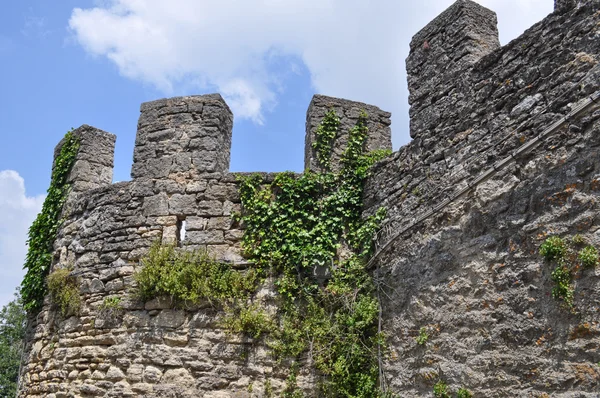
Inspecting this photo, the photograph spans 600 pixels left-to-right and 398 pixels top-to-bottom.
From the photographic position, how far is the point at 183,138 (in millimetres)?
7684

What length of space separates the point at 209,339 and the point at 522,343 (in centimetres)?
350

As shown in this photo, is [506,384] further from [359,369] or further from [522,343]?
[359,369]

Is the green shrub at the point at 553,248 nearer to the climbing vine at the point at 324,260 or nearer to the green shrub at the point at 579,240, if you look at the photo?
the green shrub at the point at 579,240

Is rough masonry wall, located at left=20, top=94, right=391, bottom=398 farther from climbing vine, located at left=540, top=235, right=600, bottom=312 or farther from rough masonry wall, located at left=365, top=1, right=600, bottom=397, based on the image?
climbing vine, located at left=540, top=235, right=600, bottom=312

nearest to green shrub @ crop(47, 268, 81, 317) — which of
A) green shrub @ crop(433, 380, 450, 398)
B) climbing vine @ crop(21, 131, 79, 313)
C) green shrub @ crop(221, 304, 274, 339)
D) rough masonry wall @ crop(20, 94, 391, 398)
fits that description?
rough masonry wall @ crop(20, 94, 391, 398)

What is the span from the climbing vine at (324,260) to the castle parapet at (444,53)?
1.10m

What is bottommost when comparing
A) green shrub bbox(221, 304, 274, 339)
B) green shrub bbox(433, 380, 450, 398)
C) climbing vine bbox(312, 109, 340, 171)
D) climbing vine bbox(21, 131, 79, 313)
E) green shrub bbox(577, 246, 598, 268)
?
green shrub bbox(433, 380, 450, 398)

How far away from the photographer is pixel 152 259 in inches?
278

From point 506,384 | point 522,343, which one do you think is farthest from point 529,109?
point 506,384

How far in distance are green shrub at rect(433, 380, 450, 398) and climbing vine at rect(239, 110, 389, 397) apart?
851 millimetres

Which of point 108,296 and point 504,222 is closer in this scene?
point 504,222

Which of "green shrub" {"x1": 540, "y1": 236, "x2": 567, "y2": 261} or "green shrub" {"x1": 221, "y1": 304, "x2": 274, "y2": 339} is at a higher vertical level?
"green shrub" {"x1": 540, "y1": 236, "x2": 567, "y2": 261}

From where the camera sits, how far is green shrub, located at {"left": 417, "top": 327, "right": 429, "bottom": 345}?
5.56 metres

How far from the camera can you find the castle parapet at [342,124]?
24.8ft
